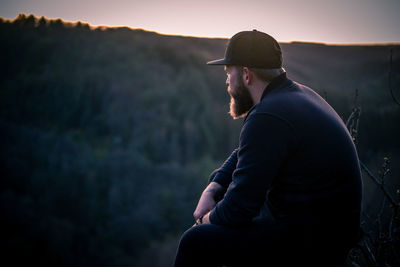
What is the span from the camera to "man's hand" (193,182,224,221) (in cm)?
174

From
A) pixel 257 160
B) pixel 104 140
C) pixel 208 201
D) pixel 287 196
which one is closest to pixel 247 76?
pixel 257 160

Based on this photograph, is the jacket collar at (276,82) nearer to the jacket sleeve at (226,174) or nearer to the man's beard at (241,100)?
the man's beard at (241,100)

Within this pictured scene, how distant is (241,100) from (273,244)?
780mm

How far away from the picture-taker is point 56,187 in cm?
2681

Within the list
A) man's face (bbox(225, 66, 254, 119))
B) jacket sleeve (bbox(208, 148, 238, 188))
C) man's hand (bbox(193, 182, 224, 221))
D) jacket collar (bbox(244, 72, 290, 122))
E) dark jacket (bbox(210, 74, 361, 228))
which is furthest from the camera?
jacket sleeve (bbox(208, 148, 238, 188))

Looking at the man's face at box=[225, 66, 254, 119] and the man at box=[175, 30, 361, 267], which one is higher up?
the man's face at box=[225, 66, 254, 119]

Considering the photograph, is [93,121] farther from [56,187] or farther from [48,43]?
[56,187]

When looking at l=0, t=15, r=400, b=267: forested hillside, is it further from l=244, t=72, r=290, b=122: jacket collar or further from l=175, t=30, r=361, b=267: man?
l=175, t=30, r=361, b=267: man

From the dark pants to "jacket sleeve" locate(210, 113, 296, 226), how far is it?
0.25 feet

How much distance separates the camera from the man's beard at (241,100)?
162cm

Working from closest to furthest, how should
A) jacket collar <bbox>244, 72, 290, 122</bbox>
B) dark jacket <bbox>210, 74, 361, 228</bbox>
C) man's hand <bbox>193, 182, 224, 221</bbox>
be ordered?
dark jacket <bbox>210, 74, 361, 228</bbox> < jacket collar <bbox>244, 72, 290, 122</bbox> < man's hand <bbox>193, 182, 224, 221</bbox>

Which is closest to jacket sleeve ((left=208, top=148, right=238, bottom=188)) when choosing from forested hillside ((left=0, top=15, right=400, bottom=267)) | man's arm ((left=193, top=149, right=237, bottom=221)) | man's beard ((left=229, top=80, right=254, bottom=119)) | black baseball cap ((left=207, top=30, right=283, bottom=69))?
man's arm ((left=193, top=149, right=237, bottom=221))

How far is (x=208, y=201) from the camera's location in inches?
69.9

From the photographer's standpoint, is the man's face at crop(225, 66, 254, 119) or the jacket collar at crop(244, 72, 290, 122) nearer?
Answer: the jacket collar at crop(244, 72, 290, 122)
